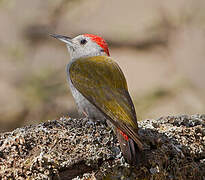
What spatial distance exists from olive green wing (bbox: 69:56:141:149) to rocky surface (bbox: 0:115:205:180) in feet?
0.56

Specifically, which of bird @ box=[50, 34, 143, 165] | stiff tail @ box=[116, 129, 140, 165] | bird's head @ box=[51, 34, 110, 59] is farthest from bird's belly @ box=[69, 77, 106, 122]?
bird's head @ box=[51, 34, 110, 59]

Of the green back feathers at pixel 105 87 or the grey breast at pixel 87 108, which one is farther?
the grey breast at pixel 87 108

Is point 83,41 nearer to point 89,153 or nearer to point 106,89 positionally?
point 106,89

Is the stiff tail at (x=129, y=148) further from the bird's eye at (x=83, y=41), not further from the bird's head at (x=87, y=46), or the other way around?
the bird's eye at (x=83, y=41)

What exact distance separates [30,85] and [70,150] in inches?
160

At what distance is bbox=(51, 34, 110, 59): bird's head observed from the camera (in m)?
4.68

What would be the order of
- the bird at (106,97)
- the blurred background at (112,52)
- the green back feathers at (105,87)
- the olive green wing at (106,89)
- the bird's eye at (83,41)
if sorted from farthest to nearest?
the blurred background at (112,52) → the bird's eye at (83,41) → the green back feathers at (105,87) → the olive green wing at (106,89) → the bird at (106,97)

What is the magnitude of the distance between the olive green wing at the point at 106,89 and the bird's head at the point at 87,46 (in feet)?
1.03

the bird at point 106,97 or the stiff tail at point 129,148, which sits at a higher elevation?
the bird at point 106,97

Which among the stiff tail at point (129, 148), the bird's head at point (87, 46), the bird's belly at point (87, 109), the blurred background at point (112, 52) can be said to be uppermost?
the blurred background at point (112, 52)

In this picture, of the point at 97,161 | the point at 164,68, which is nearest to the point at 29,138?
the point at 97,161

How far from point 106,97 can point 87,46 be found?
47.1 inches

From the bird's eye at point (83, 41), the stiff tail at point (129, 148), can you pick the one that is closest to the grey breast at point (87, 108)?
the stiff tail at point (129, 148)

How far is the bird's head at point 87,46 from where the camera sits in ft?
15.4
